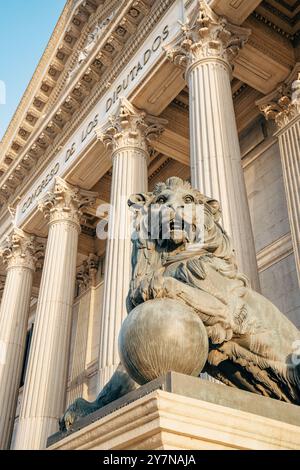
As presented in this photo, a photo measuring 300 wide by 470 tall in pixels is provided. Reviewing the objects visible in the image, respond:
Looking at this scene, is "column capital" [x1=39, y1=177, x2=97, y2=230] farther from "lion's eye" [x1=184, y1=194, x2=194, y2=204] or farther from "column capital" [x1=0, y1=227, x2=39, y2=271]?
"lion's eye" [x1=184, y1=194, x2=194, y2=204]

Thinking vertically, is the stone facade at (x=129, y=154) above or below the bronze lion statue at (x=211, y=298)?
above

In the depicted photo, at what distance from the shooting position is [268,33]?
43.1 feet

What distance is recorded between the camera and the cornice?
47.1ft

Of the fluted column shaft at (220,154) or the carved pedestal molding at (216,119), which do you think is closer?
the fluted column shaft at (220,154)

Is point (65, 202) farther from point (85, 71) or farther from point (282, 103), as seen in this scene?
point (282, 103)

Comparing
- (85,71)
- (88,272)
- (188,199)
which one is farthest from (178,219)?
(88,272)

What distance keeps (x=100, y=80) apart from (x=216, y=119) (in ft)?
25.4

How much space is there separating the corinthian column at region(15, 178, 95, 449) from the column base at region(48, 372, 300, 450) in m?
10.8

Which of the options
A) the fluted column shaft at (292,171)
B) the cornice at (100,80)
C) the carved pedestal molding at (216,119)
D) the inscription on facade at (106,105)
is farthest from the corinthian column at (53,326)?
the fluted column shaft at (292,171)

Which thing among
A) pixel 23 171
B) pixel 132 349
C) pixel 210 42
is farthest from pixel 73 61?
pixel 132 349

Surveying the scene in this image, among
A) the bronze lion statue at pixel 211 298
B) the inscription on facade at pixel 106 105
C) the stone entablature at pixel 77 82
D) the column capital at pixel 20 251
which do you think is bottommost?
the bronze lion statue at pixel 211 298

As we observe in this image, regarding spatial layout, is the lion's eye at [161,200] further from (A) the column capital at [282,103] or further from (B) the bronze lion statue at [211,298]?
(A) the column capital at [282,103]

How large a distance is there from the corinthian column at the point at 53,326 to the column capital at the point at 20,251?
8.60 feet

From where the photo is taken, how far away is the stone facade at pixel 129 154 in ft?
35.0
